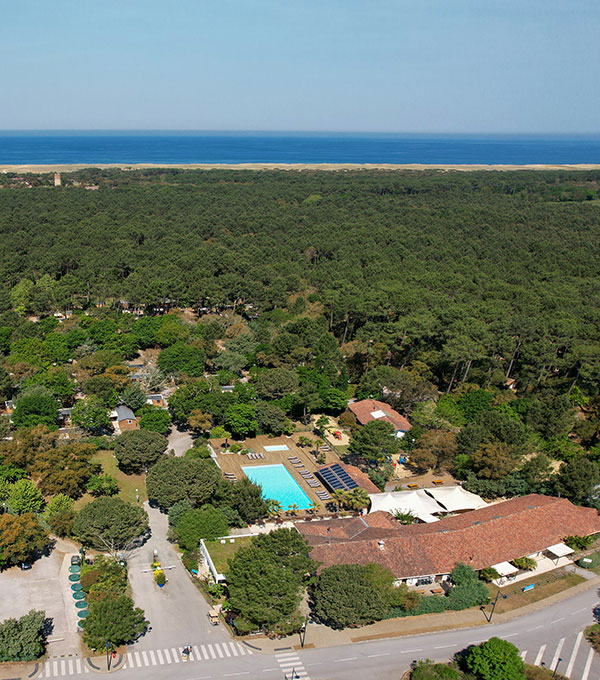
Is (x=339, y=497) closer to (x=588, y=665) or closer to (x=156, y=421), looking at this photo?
(x=156, y=421)

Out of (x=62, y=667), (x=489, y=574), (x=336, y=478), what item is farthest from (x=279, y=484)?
(x=62, y=667)

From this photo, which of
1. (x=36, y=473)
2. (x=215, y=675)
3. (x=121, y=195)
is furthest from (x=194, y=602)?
(x=121, y=195)

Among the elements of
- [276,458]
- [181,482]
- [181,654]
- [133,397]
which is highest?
[133,397]

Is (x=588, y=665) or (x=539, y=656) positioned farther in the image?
(x=539, y=656)

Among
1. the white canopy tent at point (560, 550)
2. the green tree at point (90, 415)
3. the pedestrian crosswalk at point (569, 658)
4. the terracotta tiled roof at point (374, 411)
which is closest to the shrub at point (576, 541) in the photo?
the white canopy tent at point (560, 550)

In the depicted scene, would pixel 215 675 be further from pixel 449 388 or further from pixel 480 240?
pixel 480 240

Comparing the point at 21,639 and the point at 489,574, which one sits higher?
the point at 21,639

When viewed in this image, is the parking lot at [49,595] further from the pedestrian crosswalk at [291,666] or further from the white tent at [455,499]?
the white tent at [455,499]
